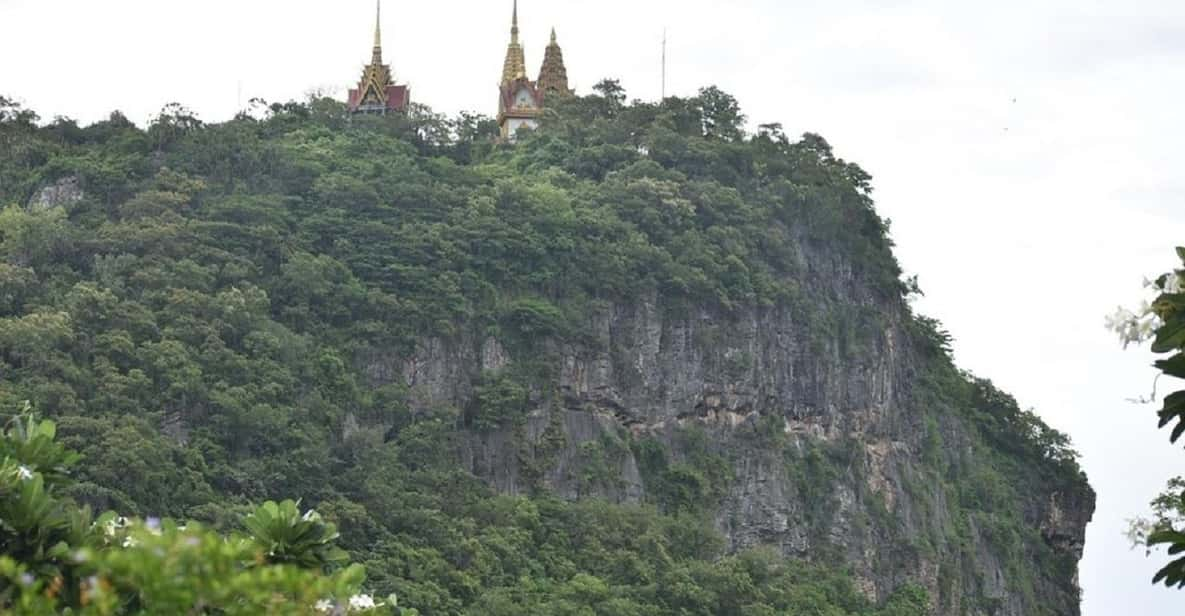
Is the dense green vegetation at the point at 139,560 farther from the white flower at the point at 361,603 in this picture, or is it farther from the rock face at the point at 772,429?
the rock face at the point at 772,429

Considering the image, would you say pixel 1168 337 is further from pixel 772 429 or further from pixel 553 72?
pixel 553 72

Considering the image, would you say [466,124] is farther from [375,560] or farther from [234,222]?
[375,560]

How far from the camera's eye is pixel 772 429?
58000 mm

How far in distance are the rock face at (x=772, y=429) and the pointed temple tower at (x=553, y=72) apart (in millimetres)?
10799

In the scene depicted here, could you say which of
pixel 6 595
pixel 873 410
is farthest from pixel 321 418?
pixel 6 595

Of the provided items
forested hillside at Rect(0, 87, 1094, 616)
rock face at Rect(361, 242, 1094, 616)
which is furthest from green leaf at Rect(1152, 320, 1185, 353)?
rock face at Rect(361, 242, 1094, 616)

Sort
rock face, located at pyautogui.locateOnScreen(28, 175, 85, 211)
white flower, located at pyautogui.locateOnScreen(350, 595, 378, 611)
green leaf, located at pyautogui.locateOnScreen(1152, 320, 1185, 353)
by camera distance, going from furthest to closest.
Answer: rock face, located at pyautogui.locateOnScreen(28, 175, 85, 211) < white flower, located at pyautogui.locateOnScreen(350, 595, 378, 611) < green leaf, located at pyautogui.locateOnScreen(1152, 320, 1185, 353)

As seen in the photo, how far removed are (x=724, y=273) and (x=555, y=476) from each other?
7.04 meters

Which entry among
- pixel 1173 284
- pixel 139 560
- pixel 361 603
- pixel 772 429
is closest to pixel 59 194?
pixel 772 429

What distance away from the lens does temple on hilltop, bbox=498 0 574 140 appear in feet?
225

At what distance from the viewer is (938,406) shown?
65.1 meters

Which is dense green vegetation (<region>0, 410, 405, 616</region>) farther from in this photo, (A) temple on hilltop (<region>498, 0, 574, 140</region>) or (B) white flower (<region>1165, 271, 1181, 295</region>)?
(A) temple on hilltop (<region>498, 0, 574, 140</region>)

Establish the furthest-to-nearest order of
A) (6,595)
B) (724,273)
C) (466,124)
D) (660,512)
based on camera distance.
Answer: (466,124) < (724,273) < (660,512) < (6,595)

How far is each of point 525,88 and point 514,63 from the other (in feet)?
6.92
